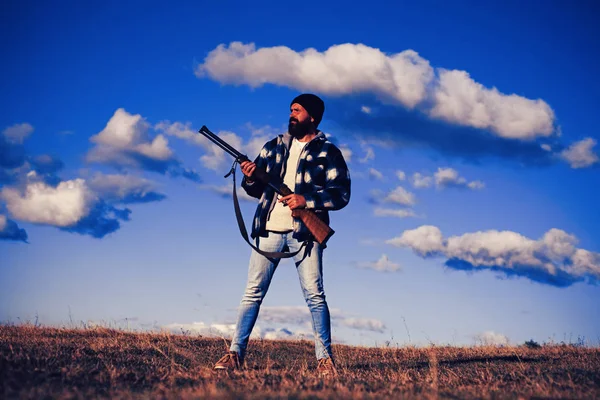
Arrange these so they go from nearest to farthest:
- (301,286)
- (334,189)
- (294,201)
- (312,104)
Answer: (294,201), (301,286), (334,189), (312,104)

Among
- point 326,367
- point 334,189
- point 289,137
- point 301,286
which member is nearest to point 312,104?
point 289,137

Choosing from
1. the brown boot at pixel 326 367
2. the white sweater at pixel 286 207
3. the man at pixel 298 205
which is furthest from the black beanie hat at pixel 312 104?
the brown boot at pixel 326 367

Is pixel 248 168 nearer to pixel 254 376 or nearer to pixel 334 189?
pixel 334 189

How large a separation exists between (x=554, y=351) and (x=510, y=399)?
6.93 m

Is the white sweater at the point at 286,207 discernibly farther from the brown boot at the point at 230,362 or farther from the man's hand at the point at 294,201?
the brown boot at the point at 230,362

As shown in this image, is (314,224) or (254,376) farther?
(314,224)

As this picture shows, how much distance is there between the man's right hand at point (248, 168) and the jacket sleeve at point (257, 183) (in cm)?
10

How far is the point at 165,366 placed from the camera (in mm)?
6820

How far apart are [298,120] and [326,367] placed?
3072 mm

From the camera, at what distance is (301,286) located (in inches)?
286

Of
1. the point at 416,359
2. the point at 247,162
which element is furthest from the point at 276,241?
the point at 416,359

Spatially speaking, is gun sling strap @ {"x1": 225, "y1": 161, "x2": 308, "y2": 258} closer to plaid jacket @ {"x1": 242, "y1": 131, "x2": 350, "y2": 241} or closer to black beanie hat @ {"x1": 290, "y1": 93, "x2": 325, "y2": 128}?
plaid jacket @ {"x1": 242, "y1": 131, "x2": 350, "y2": 241}

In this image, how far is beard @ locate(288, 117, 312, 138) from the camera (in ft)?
24.5

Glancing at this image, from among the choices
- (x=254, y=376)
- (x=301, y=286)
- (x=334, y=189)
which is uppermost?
(x=334, y=189)
